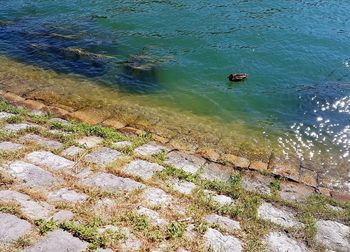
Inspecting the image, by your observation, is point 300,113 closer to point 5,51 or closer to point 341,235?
point 341,235

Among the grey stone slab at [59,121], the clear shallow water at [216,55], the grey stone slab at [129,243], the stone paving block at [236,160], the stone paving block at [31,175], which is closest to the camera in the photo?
the grey stone slab at [129,243]

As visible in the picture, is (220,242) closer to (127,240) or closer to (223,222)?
(223,222)

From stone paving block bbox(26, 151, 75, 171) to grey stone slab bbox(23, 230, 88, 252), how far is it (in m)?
2.06

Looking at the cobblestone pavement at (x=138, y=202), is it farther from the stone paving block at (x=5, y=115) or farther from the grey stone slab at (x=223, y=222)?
the stone paving block at (x=5, y=115)

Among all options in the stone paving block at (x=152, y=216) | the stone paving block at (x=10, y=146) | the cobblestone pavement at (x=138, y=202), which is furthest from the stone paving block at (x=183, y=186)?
the stone paving block at (x=10, y=146)

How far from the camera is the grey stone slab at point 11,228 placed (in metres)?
5.82

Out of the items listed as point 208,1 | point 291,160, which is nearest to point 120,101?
point 291,160

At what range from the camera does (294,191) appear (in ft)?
28.2

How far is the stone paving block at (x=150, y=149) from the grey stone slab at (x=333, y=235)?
3756 millimetres

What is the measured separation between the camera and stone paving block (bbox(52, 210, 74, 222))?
634cm

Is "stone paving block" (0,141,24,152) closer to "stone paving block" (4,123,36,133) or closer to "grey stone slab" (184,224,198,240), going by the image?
"stone paving block" (4,123,36,133)

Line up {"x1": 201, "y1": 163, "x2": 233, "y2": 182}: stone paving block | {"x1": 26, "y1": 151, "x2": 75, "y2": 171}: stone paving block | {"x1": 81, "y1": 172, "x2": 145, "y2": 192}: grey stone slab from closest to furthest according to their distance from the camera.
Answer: {"x1": 81, "y1": 172, "x2": 145, "y2": 192}: grey stone slab
{"x1": 26, "y1": 151, "x2": 75, "y2": 171}: stone paving block
{"x1": 201, "y1": 163, "x2": 233, "y2": 182}: stone paving block

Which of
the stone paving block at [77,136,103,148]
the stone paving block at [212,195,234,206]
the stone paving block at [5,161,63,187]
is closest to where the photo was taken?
the stone paving block at [5,161,63,187]

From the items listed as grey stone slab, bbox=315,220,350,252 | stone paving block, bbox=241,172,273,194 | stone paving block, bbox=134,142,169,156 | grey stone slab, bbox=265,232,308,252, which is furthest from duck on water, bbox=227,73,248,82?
grey stone slab, bbox=265,232,308,252
